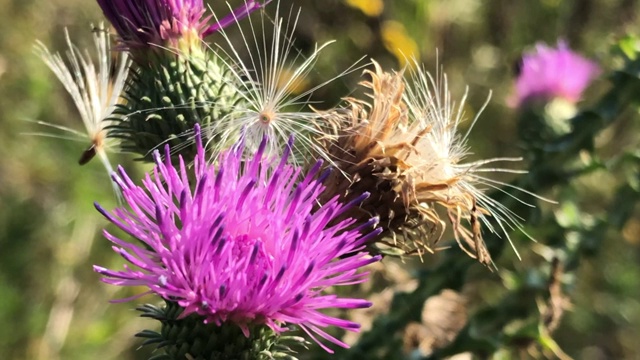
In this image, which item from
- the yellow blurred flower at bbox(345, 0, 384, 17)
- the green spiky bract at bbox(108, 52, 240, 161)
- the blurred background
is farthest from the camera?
the yellow blurred flower at bbox(345, 0, 384, 17)

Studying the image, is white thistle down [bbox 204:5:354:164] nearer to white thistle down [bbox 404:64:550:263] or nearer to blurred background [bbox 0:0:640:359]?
white thistle down [bbox 404:64:550:263]

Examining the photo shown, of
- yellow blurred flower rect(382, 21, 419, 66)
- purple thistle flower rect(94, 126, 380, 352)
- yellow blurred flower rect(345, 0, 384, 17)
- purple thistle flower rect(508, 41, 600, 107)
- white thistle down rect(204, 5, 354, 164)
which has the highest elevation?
yellow blurred flower rect(345, 0, 384, 17)

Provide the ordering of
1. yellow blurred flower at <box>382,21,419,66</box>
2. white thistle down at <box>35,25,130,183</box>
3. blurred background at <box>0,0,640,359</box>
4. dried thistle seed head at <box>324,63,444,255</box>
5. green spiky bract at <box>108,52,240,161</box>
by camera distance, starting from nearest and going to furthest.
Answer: dried thistle seed head at <box>324,63,444,255</box> → green spiky bract at <box>108,52,240,161</box> → white thistle down at <box>35,25,130,183</box> → blurred background at <box>0,0,640,359</box> → yellow blurred flower at <box>382,21,419,66</box>

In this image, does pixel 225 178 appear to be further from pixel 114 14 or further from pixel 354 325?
pixel 114 14

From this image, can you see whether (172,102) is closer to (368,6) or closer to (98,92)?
(98,92)

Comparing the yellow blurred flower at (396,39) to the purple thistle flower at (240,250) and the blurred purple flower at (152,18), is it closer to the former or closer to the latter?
the blurred purple flower at (152,18)

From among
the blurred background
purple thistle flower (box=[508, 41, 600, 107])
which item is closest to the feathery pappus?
the blurred background

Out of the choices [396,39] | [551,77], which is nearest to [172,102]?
[551,77]

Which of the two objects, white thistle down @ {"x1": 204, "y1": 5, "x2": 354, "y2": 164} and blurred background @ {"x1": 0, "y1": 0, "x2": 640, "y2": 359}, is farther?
blurred background @ {"x1": 0, "y1": 0, "x2": 640, "y2": 359}
